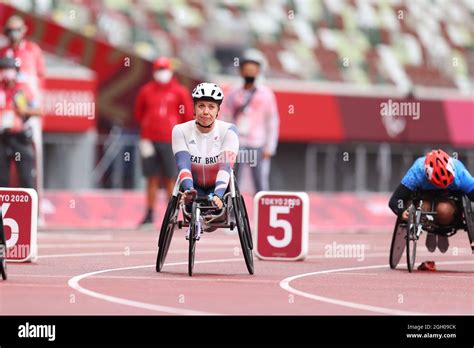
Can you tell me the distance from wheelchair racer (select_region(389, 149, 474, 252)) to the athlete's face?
2259 millimetres

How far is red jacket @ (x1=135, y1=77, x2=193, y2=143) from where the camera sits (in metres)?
22.6

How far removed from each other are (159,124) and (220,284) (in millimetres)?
10346

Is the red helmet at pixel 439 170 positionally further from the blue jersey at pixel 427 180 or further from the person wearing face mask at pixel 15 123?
the person wearing face mask at pixel 15 123

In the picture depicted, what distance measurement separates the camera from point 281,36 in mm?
39438

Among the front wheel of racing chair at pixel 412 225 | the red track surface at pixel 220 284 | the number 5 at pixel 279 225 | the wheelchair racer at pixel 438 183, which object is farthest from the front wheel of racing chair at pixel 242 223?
the number 5 at pixel 279 225

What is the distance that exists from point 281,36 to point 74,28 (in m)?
8.91

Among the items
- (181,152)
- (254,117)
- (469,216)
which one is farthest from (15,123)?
(469,216)

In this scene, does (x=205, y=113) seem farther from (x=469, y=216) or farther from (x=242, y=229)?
(x=469, y=216)

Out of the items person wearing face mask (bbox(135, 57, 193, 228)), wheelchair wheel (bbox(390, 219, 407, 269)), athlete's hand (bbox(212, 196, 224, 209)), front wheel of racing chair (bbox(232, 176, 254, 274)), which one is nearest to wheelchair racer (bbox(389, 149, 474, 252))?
wheelchair wheel (bbox(390, 219, 407, 269))

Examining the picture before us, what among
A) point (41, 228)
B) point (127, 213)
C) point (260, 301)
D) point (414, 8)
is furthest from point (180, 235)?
point (414, 8)

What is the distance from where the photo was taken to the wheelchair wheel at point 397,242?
14617mm

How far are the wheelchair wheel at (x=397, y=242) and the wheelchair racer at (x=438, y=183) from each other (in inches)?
6.5

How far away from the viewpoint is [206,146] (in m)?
13.5

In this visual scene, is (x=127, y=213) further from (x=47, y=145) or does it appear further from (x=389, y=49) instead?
(x=389, y=49)
